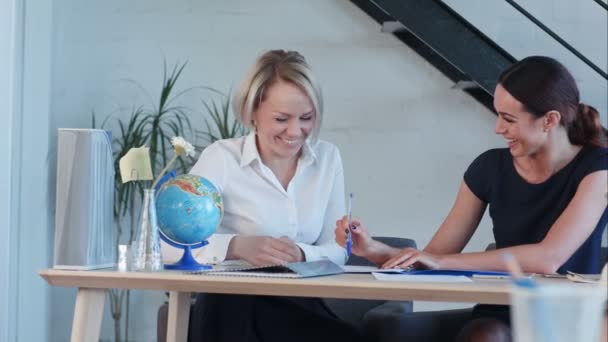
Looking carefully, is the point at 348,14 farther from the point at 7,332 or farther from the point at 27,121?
the point at 7,332

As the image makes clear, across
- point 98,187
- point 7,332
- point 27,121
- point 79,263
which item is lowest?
point 7,332

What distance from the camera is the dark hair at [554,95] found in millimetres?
2438

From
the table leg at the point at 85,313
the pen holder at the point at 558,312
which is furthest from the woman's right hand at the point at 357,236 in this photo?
the pen holder at the point at 558,312

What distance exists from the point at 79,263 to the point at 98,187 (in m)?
0.17

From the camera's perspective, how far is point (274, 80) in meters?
2.64

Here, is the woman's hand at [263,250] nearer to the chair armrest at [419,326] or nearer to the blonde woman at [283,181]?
the blonde woman at [283,181]

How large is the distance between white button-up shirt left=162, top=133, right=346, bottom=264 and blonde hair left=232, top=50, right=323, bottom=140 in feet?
0.30

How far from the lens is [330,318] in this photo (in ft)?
8.11

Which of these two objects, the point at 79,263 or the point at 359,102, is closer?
the point at 79,263

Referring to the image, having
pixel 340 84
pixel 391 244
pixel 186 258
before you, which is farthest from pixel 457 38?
pixel 186 258

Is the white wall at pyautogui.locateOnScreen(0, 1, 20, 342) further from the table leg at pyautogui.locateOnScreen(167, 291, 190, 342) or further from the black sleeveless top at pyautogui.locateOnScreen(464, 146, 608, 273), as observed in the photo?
the black sleeveless top at pyautogui.locateOnScreen(464, 146, 608, 273)

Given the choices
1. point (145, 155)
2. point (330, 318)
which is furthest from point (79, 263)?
point (330, 318)

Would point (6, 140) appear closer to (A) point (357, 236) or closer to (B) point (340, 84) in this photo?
(B) point (340, 84)

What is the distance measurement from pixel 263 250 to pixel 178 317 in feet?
1.02
